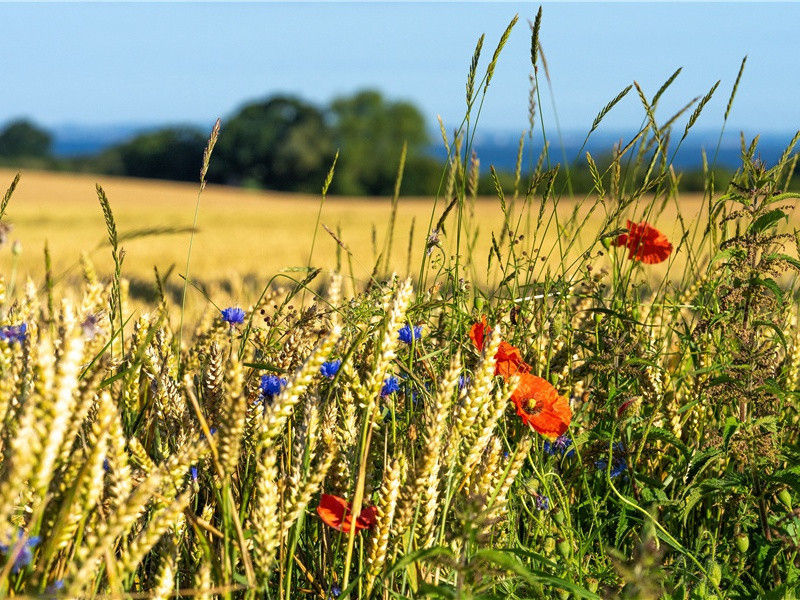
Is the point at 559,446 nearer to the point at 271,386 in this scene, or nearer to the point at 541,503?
the point at 541,503

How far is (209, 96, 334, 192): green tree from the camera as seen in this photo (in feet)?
173

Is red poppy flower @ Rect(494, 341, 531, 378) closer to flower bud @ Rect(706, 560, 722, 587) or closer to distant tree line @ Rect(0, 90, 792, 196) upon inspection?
flower bud @ Rect(706, 560, 722, 587)

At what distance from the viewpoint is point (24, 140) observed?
72938 mm

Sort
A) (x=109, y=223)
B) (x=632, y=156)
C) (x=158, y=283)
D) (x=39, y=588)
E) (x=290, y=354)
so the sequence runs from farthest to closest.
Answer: (x=632, y=156) < (x=290, y=354) < (x=158, y=283) < (x=109, y=223) < (x=39, y=588)

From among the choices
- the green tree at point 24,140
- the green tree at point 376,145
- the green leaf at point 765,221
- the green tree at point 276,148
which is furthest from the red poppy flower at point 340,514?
the green tree at point 24,140

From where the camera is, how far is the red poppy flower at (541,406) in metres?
1.61

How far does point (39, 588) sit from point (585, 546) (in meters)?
0.85

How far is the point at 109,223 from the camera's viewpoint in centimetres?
146

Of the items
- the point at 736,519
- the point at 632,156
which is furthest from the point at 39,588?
the point at 632,156

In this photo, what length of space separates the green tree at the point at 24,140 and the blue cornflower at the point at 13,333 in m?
75.6

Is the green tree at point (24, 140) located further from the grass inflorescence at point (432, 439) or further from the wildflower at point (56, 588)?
the wildflower at point (56, 588)

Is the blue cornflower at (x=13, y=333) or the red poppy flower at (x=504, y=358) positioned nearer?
the blue cornflower at (x=13, y=333)

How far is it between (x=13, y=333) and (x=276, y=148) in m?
53.1

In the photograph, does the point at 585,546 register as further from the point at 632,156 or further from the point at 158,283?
the point at 632,156
